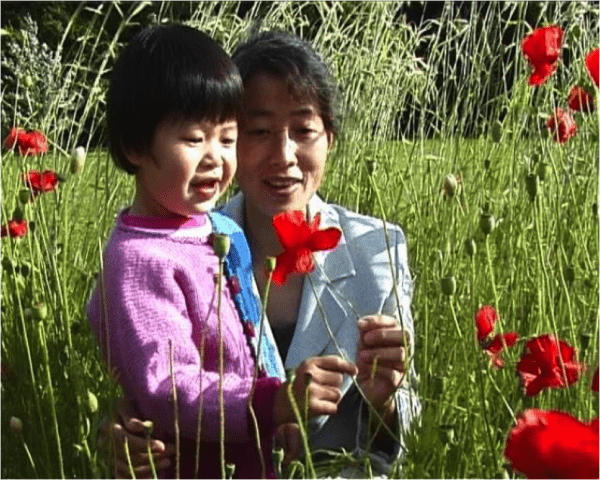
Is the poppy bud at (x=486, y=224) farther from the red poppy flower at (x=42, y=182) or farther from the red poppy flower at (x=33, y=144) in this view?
the red poppy flower at (x=33, y=144)

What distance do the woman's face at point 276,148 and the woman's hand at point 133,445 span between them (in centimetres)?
36

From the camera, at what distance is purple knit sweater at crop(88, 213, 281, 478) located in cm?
123

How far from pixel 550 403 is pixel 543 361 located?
21 cm

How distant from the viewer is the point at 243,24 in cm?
239

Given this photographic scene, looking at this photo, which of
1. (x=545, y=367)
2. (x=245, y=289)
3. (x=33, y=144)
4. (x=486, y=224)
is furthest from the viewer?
(x=33, y=144)

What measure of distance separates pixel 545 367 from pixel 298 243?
0.26 meters

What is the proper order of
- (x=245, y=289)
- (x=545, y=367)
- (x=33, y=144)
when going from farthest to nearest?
(x=33, y=144) < (x=245, y=289) < (x=545, y=367)

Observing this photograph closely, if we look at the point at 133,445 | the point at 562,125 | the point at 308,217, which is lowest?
the point at 133,445

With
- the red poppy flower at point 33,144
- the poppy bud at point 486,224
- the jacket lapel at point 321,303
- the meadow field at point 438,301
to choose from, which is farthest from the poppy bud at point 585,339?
the red poppy flower at point 33,144

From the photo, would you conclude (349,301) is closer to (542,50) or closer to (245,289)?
(245,289)

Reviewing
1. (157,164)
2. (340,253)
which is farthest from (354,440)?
→ (157,164)

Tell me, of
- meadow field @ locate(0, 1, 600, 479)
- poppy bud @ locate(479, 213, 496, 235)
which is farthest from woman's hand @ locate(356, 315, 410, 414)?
poppy bud @ locate(479, 213, 496, 235)

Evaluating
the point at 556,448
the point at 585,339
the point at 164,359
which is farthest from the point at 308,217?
the point at 556,448

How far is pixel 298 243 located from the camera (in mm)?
1134
